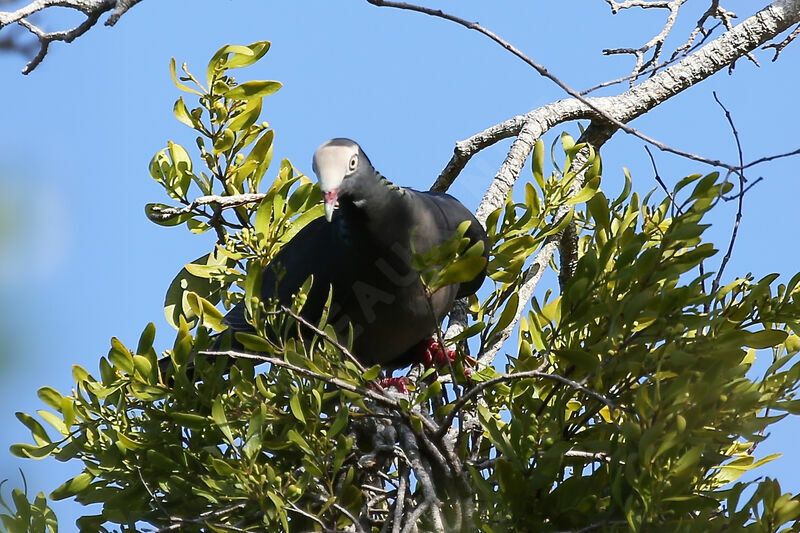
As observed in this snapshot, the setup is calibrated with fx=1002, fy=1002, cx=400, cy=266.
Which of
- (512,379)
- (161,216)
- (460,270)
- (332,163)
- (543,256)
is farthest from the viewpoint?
(543,256)

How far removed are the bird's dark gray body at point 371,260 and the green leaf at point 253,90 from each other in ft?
0.99

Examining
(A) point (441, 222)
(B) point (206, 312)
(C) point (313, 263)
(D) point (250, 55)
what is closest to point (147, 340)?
(B) point (206, 312)

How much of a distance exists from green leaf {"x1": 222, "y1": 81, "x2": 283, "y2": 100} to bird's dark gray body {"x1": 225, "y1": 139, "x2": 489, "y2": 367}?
301 mm

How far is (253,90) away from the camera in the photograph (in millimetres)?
3168

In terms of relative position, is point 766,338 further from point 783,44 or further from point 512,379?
point 783,44

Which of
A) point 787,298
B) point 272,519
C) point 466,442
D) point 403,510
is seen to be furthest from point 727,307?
point 272,519

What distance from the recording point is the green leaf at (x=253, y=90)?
10.3ft

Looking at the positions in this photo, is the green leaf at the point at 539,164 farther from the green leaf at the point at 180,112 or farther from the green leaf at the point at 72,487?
the green leaf at the point at 72,487

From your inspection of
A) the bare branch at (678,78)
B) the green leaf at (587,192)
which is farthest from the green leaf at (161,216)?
the bare branch at (678,78)

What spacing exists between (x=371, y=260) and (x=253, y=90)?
0.66m

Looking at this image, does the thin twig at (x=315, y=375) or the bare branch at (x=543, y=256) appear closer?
the thin twig at (x=315, y=375)

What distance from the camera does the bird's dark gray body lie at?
321 cm

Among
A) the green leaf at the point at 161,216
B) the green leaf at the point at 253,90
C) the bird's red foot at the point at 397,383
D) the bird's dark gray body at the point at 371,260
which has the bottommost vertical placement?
the bird's red foot at the point at 397,383

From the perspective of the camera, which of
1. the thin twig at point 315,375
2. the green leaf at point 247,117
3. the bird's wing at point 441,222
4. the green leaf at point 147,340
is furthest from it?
the bird's wing at point 441,222
